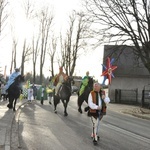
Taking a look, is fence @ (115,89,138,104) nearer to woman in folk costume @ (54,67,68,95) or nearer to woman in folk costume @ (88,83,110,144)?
woman in folk costume @ (54,67,68,95)

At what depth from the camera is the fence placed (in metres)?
38.7

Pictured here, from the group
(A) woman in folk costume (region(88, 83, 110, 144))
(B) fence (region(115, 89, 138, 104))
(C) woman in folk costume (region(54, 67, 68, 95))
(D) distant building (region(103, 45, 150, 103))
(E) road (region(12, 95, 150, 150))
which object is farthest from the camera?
(D) distant building (region(103, 45, 150, 103))

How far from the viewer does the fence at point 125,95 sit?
3872cm

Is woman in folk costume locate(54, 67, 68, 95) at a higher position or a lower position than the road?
higher

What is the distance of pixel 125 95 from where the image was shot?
129ft

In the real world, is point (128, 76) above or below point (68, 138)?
above

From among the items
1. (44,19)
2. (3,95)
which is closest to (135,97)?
(3,95)

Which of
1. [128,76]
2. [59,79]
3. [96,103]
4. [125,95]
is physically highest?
[128,76]

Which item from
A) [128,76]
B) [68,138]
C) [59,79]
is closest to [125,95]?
[128,76]

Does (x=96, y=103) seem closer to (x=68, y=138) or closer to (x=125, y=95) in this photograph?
(x=68, y=138)

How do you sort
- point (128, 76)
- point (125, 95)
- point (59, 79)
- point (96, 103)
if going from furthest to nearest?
1. point (128, 76)
2. point (125, 95)
3. point (59, 79)
4. point (96, 103)

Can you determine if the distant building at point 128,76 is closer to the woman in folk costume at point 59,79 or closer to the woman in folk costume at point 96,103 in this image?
the woman in folk costume at point 59,79

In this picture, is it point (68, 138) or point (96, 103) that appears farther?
point (68, 138)

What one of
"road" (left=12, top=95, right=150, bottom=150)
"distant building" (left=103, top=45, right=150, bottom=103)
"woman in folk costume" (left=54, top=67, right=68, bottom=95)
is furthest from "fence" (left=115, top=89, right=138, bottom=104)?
"road" (left=12, top=95, right=150, bottom=150)
